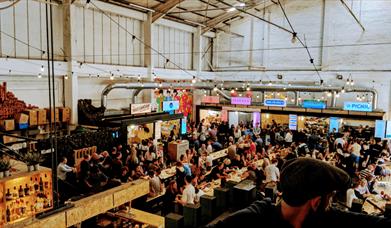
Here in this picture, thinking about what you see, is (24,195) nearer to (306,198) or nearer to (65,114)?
(65,114)

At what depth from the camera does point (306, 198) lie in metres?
0.91

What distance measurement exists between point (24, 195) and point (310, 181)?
6281 millimetres

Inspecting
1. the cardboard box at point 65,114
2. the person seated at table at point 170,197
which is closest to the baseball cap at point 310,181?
the person seated at table at point 170,197

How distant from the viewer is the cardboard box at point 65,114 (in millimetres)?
11117

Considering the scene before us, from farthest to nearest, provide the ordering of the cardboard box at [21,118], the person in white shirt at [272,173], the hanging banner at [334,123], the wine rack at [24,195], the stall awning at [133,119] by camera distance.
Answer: the hanging banner at [334,123] → the stall awning at [133,119] → the cardboard box at [21,118] → the person in white shirt at [272,173] → the wine rack at [24,195]

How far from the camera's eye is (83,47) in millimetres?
12367

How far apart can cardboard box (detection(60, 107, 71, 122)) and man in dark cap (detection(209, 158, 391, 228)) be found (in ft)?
36.5

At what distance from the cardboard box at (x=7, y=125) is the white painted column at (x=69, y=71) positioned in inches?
96.1

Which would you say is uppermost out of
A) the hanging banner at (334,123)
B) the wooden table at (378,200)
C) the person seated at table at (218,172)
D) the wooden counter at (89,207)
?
the hanging banner at (334,123)

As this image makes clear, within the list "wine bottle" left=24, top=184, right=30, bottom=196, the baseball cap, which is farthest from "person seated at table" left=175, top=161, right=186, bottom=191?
the baseball cap

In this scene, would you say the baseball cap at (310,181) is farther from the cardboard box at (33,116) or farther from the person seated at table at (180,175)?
the cardboard box at (33,116)

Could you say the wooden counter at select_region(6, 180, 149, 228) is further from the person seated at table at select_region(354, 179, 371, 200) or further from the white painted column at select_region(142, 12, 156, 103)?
the white painted column at select_region(142, 12, 156, 103)

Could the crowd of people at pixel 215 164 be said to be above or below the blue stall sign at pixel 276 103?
below

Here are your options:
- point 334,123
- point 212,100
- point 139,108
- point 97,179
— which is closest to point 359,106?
point 334,123
